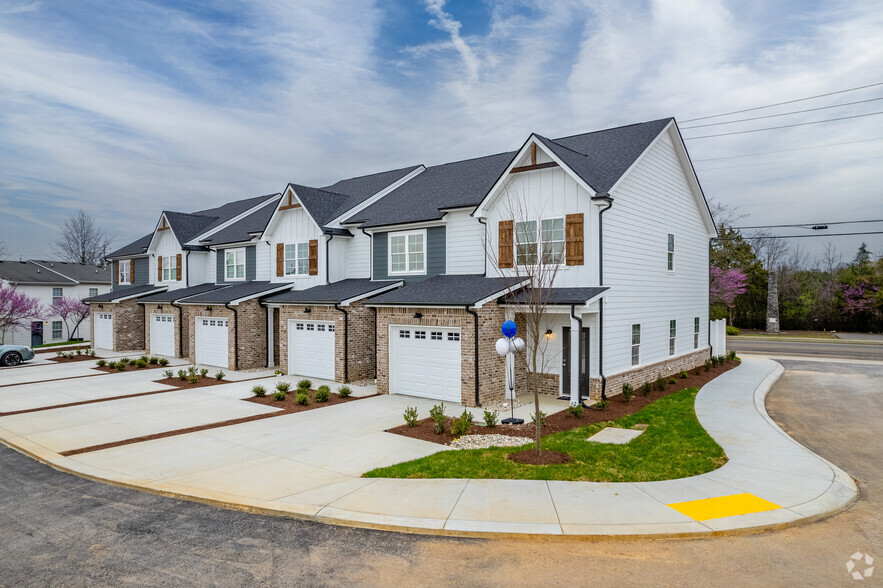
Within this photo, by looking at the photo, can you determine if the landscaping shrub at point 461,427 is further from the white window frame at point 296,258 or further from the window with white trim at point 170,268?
the window with white trim at point 170,268

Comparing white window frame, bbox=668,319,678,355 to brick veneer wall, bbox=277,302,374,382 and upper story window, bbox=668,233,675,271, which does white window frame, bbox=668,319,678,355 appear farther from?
brick veneer wall, bbox=277,302,374,382

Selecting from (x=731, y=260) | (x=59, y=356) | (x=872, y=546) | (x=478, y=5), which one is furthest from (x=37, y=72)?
(x=731, y=260)

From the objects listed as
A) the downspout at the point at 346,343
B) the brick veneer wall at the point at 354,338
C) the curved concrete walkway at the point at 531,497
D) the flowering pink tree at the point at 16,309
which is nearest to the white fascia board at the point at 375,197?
the brick veneer wall at the point at 354,338

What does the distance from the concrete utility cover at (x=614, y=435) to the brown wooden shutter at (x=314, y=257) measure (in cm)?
1508

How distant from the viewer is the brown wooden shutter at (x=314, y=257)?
2239cm

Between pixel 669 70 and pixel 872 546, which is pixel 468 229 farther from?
pixel 872 546

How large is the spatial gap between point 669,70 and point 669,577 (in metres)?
21.2

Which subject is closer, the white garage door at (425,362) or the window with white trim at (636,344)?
the white garage door at (425,362)

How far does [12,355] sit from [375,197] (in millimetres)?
19238

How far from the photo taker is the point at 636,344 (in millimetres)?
17016

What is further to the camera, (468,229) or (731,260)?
(731,260)

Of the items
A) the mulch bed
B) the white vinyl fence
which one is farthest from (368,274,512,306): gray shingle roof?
the white vinyl fence

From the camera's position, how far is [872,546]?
19.5ft

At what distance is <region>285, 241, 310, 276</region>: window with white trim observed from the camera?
22953 millimetres
